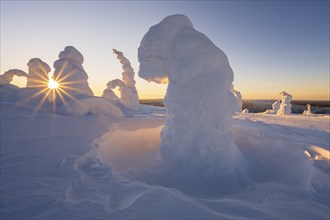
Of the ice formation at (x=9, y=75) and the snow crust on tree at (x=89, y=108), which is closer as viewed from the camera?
the snow crust on tree at (x=89, y=108)

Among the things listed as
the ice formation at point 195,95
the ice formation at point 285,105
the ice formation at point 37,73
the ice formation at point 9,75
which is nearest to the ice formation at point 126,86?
the ice formation at point 37,73

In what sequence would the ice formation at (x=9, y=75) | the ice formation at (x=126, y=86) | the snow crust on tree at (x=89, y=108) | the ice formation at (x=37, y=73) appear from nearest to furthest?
the snow crust on tree at (x=89, y=108), the ice formation at (x=37, y=73), the ice formation at (x=9, y=75), the ice formation at (x=126, y=86)

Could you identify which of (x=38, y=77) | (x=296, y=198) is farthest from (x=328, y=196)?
(x=38, y=77)

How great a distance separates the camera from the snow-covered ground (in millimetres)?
3365

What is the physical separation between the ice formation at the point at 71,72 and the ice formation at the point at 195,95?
1578 cm

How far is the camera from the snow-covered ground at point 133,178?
3.37 meters

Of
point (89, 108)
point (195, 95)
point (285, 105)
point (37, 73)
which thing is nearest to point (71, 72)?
point (37, 73)

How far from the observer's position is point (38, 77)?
24625 mm

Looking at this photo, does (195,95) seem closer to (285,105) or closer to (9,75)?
(9,75)

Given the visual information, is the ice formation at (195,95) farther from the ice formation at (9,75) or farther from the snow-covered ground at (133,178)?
the ice formation at (9,75)

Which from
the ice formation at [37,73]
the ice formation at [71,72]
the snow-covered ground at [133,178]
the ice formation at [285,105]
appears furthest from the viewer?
the ice formation at [285,105]

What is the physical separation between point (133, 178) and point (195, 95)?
309 centimetres

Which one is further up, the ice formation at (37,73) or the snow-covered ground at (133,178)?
the ice formation at (37,73)

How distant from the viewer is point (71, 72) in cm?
2130
